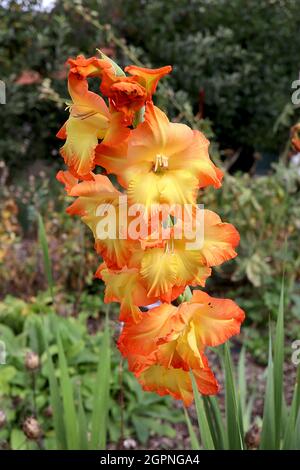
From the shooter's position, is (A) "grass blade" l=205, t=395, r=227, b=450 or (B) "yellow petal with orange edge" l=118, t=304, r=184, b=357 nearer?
(B) "yellow petal with orange edge" l=118, t=304, r=184, b=357

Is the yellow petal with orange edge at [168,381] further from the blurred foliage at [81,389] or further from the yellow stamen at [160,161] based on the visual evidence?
the blurred foliage at [81,389]

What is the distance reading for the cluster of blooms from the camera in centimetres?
83

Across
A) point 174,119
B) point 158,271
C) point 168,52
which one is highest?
point 158,271

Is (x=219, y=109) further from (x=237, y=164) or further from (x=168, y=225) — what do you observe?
(x=168, y=225)

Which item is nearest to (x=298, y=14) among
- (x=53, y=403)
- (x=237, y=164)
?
(x=237, y=164)

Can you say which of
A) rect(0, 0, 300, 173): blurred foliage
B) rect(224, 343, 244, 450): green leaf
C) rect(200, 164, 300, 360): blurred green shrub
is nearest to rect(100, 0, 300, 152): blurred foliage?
rect(0, 0, 300, 173): blurred foliage

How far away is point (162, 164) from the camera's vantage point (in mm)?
870

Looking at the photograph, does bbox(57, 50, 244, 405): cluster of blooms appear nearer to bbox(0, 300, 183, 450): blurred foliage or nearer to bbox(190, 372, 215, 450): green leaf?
bbox(190, 372, 215, 450): green leaf

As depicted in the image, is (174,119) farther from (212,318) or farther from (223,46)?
(212,318)

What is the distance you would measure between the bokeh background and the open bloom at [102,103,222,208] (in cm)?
201

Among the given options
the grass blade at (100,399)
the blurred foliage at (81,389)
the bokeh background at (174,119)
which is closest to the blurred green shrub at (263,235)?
the bokeh background at (174,119)

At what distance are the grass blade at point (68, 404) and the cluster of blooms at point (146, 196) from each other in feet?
1.53

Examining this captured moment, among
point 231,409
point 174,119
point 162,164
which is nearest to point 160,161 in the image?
→ point 162,164

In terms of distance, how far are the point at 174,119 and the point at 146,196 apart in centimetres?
352
